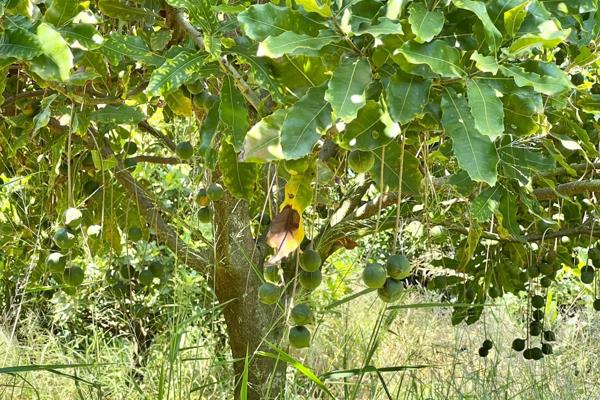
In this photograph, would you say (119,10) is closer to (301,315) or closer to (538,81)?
(301,315)

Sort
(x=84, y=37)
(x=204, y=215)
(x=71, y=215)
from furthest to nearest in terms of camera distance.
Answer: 1. (x=204, y=215)
2. (x=71, y=215)
3. (x=84, y=37)

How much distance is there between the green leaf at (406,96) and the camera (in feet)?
3.67

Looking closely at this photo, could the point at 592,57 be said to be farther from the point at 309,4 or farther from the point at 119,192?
the point at 119,192

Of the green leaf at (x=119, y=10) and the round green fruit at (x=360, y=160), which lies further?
the green leaf at (x=119, y=10)

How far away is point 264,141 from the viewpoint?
49.5 inches

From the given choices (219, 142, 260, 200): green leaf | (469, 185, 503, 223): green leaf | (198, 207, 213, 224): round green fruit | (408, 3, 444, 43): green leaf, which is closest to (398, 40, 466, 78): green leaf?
(408, 3, 444, 43): green leaf

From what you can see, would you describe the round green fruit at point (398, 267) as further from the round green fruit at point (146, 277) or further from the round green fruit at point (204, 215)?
the round green fruit at point (146, 277)

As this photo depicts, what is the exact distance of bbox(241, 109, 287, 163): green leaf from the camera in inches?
49.2

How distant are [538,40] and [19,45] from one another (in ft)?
2.44

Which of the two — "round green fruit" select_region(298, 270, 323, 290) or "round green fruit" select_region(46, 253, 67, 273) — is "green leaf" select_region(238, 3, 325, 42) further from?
"round green fruit" select_region(46, 253, 67, 273)

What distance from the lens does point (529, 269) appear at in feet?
8.75

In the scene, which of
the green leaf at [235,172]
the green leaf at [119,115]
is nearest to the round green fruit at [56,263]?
the green leaf at [119,115]

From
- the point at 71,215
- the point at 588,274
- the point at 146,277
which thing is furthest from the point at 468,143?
the point at 588,274

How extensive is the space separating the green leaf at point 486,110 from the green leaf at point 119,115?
0.93 meters
